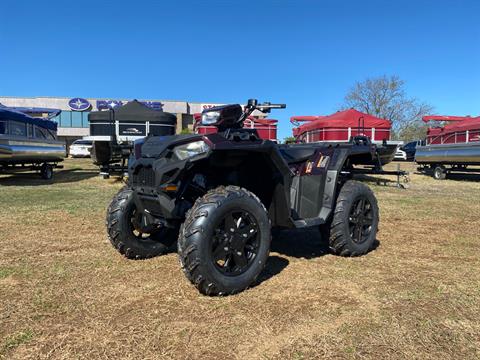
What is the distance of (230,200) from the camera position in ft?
9.76

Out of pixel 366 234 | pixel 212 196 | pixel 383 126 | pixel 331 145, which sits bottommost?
pixel 366 234

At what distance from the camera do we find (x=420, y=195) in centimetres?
947

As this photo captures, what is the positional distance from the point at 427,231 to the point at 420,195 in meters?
4.41

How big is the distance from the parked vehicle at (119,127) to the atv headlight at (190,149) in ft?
30.7

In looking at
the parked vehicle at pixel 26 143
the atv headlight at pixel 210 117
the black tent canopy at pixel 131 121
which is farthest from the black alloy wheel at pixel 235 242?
the parked vehicle at pixel 26 143

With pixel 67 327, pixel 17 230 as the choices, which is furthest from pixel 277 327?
pixel 17 230

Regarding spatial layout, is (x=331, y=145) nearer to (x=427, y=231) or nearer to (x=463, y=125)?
(x=427, y=231)

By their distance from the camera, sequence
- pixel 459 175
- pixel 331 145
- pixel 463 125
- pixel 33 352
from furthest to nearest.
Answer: pixel 459 175, pixel 463 125, pixel 331 145, pixel 33 352

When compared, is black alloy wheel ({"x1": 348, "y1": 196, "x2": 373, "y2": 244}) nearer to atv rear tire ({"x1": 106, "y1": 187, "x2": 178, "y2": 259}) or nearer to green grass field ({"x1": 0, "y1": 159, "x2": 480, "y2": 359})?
green grass field ({"x1": 0, "y1": 159, "x2": 480, "y2": 359})

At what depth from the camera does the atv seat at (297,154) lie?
3.96 meters

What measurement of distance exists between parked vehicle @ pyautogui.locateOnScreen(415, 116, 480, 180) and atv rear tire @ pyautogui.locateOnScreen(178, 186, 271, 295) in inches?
462

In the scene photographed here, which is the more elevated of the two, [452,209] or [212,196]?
[212,196]

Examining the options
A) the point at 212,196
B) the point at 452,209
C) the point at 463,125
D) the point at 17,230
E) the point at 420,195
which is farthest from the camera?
the point at 463,125

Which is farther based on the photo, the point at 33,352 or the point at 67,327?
the point at 67,327
